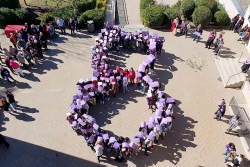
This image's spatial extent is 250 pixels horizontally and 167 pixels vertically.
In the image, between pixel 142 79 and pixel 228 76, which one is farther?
pixel 228 76

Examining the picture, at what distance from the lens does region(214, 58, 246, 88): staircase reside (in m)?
16.7

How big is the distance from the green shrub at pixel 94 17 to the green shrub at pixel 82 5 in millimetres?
1171

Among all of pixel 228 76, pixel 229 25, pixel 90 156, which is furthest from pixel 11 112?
pixel 229 25

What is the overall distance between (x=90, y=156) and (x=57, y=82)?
19.4ft

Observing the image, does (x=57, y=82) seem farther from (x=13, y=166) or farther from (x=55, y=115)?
(x=13, y=166)

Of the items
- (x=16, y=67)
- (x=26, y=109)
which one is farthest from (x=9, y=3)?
(x=26, y=109)

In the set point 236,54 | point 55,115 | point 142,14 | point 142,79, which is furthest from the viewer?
point 142,14

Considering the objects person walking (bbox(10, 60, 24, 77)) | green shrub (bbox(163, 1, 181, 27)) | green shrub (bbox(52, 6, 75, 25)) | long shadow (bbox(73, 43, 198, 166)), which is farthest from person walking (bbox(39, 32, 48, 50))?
green shrub (bbox(163, 1, 181, 27))

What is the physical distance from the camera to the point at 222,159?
1311 centimetres

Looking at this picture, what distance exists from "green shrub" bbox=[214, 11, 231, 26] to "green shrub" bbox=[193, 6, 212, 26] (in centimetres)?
74

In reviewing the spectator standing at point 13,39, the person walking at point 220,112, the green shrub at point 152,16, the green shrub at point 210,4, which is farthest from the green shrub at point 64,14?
the person walking at point 220,112

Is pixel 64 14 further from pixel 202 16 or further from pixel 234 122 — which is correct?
pixel 234 122

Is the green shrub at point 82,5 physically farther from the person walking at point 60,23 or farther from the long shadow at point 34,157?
the long shadow at point 34,157

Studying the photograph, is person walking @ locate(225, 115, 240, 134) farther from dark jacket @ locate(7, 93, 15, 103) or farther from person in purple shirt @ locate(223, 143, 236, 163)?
dark jacket @ locate(7, 93, 15, 103)
